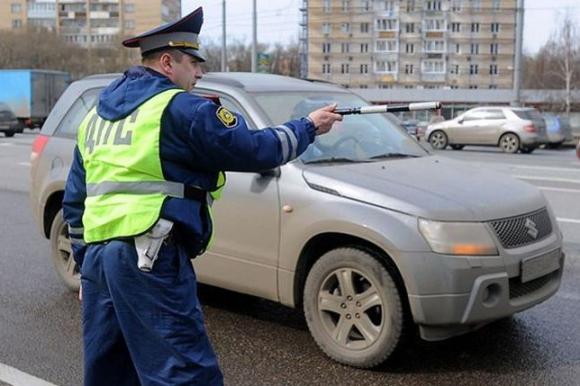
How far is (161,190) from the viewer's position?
250cm

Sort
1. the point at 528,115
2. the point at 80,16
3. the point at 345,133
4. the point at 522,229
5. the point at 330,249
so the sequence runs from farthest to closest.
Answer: the point at 80,16
the point at 528,115
the point at 345,133
the point at 330,249
the point at 522,229

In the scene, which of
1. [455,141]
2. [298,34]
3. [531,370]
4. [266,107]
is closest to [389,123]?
[266,107]

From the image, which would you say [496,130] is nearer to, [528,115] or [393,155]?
[528,115]

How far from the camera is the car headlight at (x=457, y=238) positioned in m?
3.94

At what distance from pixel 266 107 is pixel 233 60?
293ft

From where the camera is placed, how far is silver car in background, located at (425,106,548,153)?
929 inches

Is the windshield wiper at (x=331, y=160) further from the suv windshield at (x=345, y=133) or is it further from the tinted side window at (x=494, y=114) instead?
the tinted side window at (x=494, y=114)

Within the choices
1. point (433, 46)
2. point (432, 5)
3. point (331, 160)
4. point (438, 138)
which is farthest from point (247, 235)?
point (432, 5)

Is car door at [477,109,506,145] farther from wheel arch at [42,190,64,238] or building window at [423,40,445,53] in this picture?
building window at [423,40,445,53]

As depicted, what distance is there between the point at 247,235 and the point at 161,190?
2201 millimetres

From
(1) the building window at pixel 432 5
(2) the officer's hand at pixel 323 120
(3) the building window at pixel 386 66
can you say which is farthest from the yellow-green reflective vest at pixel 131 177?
(1) the building window at pixel 432 5

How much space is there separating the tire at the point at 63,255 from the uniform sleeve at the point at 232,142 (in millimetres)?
3687

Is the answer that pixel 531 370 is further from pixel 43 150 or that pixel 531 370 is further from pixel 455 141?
pixel 455 141

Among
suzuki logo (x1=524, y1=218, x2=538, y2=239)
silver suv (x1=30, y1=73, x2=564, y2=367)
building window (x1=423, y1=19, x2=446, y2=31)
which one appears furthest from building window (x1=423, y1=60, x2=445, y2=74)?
suzuki logo (x1=524, y1=218, x2=538, y2=239)
